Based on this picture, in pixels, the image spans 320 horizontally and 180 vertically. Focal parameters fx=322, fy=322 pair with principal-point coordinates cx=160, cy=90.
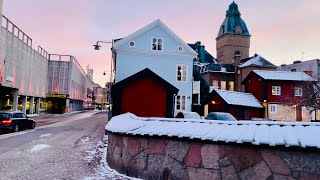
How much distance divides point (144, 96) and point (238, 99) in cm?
2057

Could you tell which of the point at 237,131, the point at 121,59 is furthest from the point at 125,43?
the point at 237,131

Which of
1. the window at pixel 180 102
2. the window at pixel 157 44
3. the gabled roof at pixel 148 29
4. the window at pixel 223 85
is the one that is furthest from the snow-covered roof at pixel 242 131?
the window at pixel 223 85

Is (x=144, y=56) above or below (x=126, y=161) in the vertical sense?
above

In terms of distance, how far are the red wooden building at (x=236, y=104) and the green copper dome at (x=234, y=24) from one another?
1640 inches

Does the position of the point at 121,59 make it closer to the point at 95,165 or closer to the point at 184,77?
the point at 184,77


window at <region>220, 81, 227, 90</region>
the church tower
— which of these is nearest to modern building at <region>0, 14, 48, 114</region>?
window at <region>220, 81, 227, 90</region>

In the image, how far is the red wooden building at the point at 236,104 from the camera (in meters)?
42.8

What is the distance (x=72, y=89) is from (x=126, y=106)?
52014 mm

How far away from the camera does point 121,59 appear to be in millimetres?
32031

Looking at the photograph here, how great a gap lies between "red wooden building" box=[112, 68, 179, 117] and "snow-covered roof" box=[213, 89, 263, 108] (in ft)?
54.5

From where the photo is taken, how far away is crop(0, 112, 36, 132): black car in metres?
22.5

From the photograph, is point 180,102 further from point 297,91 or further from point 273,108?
point 297,91

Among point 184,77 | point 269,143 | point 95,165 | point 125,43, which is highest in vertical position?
point 125,43

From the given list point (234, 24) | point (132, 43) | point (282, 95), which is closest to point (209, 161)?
point (132, 43)
